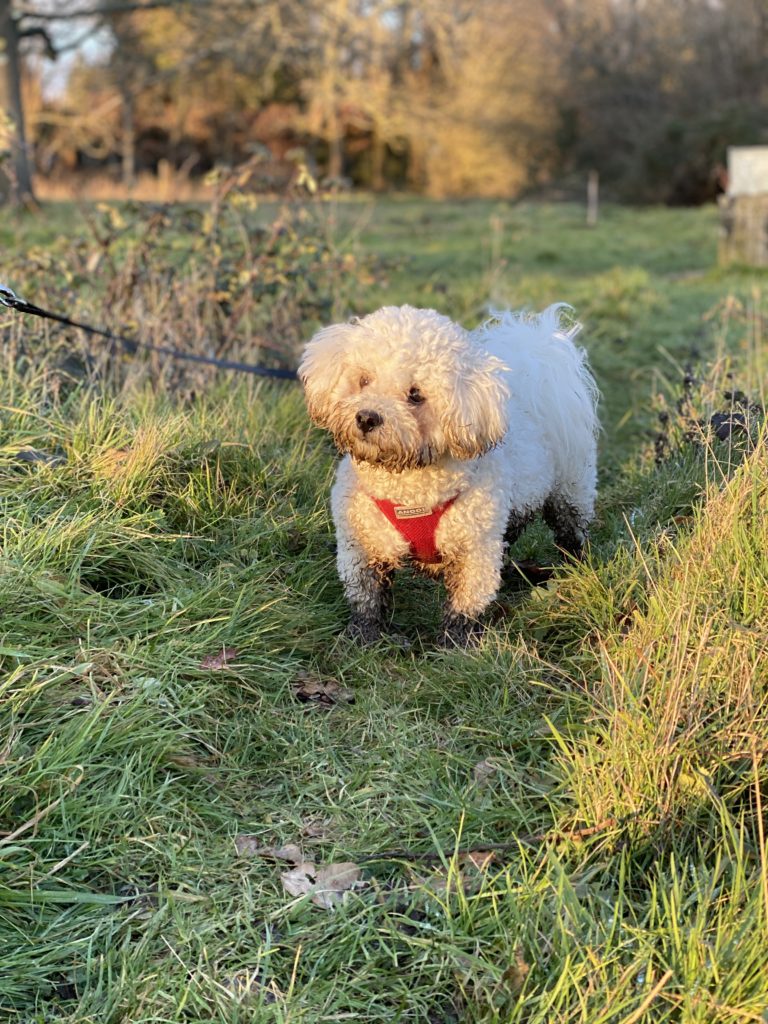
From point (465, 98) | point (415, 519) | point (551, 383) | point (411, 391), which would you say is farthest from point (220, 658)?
point (465, 98)

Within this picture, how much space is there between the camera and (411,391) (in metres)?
3.28

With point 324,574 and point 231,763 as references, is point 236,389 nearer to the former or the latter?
point 324,574

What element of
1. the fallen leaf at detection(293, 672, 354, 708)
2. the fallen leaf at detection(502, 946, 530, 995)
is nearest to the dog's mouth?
the fallen leaf at detection(293, 672, 354, 708)

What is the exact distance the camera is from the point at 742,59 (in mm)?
28766

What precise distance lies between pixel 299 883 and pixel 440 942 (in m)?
0.41

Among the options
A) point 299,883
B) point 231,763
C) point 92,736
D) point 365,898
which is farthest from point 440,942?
point 92,736

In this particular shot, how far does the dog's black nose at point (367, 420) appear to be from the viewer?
125 inches

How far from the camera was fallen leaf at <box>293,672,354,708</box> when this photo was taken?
332cm

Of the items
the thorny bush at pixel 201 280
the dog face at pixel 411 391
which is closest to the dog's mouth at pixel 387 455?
the dog face at pixel 411 391

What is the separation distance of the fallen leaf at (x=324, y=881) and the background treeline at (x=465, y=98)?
2468cm

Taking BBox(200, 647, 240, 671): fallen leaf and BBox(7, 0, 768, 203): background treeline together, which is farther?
BBox(7, 0, 768, 203): background treeline

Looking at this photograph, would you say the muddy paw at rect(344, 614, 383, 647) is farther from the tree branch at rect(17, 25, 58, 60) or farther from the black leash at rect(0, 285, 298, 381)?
the tree branch at rect(17, 25, 58, 60)

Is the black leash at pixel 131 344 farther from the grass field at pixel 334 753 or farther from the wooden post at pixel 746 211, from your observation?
the wooden post at pixel 746 211

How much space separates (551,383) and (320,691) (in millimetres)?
1513
